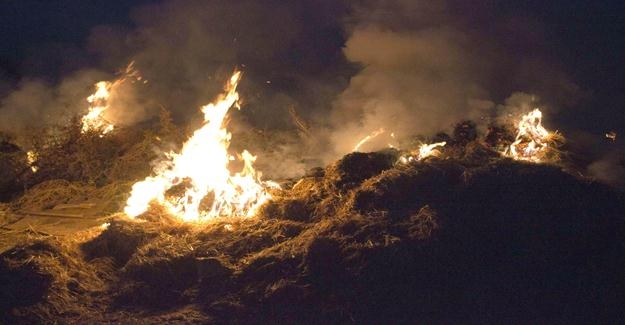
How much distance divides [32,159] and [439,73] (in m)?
7.58

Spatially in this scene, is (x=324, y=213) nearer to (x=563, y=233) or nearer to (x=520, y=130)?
(x=563, y=233)

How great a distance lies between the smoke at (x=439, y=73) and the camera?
8.73m

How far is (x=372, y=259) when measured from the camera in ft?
16.0

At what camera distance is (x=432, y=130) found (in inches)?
340

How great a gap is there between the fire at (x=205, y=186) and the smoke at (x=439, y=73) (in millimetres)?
2358

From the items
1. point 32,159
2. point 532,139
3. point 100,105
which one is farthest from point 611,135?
point 32,159

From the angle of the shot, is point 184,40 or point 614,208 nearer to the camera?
point 614,208

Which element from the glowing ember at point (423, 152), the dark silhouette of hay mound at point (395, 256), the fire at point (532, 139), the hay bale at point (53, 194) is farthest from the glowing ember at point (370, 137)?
the hay bale at point (53, 194)

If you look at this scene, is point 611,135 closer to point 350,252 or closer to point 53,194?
point 350,252

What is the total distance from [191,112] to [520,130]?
6.72 meters

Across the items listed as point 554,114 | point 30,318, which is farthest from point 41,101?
point 554,114

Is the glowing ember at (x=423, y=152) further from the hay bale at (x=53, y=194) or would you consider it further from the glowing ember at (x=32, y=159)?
the glowing ember at (x=32, y=159)

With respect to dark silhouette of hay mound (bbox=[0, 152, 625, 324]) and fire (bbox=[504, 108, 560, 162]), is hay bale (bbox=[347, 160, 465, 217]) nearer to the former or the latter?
dark silhouette of hay mound (bbox=[0, 152, 625, 324])

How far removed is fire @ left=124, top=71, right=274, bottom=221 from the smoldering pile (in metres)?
0.43
